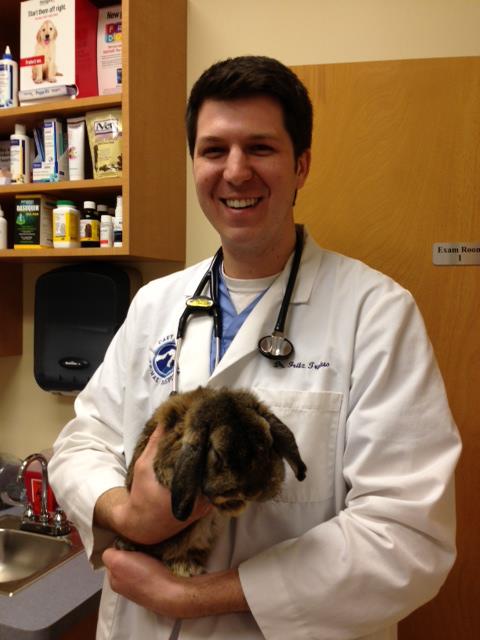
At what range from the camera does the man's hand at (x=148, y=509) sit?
0.90 m

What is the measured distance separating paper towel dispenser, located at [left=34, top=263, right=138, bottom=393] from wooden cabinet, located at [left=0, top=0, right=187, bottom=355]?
7.5 inches

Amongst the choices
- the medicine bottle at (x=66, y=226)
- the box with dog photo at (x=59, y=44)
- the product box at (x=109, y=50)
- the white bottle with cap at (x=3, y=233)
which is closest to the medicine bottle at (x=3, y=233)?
the white bottle with cap at (x=3, y=233)

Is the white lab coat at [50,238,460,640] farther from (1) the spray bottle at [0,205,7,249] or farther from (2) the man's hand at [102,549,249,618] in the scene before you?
(1) the spray bottle at [0,205,7,249]

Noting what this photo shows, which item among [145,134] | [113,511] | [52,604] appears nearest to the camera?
[113,511]

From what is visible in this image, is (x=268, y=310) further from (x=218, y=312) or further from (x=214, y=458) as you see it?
(x=214, y=458)

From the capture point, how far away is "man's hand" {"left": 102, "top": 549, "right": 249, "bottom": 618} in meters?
0.91

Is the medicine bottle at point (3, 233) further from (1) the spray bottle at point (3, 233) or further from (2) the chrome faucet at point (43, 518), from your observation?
(2) the chrome faucet at point (43, 518)

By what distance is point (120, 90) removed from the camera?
1.81m

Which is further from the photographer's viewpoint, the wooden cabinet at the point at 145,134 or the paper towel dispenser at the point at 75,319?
the paper towel dispenser at the point at 75,319

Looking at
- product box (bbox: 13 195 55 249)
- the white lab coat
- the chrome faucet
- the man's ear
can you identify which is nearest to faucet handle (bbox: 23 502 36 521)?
the chrome faucet

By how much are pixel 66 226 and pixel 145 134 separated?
1.46 feet

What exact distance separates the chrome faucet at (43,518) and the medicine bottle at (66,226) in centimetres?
81

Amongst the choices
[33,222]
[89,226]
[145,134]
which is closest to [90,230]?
[89,226]

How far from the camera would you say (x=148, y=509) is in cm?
93
